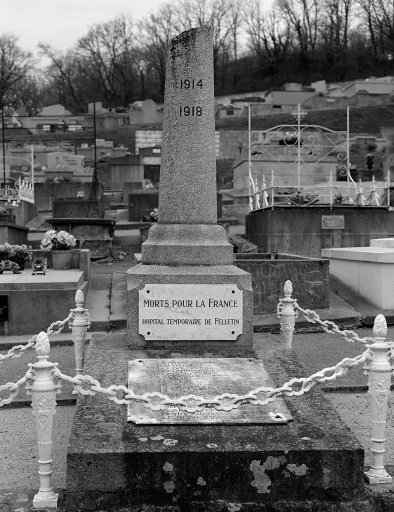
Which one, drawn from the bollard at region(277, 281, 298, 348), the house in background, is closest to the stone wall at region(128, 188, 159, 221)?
the bollard at region(277, 281, 298, 348)

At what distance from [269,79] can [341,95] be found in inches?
619

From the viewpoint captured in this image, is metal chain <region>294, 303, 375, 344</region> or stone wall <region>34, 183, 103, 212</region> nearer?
metal chain <region>294, 303, 375, 344</region>

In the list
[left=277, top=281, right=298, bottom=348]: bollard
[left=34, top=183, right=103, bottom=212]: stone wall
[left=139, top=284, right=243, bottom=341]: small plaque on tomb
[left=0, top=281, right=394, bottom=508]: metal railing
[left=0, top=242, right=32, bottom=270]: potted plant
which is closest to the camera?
[left=0, top=281, right=394, bottom=508]: metal railing

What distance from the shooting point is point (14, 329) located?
9.27 metres

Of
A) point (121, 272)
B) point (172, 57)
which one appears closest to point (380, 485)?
point (172, 57)

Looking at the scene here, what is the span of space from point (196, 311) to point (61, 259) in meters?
6.99

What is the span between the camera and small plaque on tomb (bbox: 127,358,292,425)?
4.11 meters

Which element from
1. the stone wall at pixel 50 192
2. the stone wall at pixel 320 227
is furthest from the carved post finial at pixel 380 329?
the stone wall at pixel 50 192

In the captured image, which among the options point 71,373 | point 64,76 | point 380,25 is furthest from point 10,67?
point 71,373

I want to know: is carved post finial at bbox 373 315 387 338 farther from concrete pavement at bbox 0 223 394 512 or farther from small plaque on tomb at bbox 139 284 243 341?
small plaque on tomb at bbox 139 284 243 341

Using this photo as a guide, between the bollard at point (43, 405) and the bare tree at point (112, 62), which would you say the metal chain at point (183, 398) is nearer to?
the bollard at point (43, 405)

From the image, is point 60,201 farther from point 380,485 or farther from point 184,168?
point 380,485

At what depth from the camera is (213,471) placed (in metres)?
3.72

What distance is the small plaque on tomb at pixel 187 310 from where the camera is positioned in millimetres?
5336
